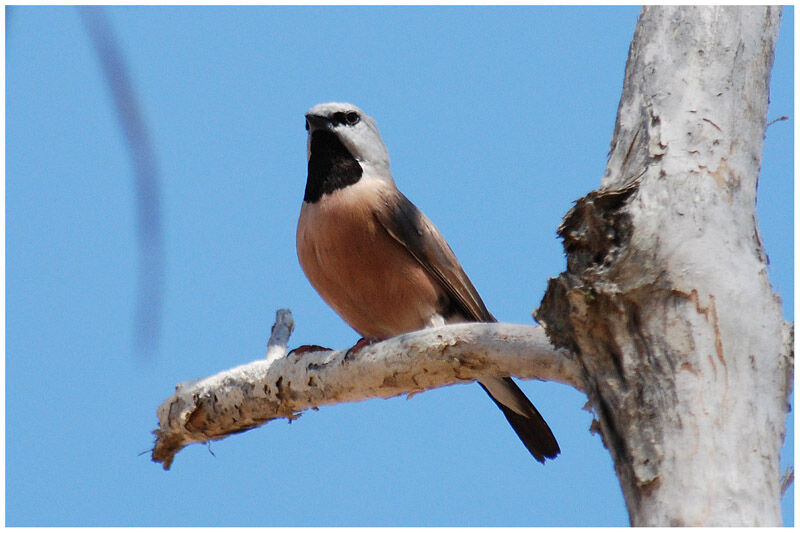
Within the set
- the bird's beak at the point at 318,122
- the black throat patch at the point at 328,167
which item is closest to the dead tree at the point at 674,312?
the black throat patch at the point at 328,167

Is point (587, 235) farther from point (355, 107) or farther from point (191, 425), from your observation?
point (355, 107)

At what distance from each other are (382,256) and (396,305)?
0.98ft

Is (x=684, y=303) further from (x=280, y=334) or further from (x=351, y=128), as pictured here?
(x=351, y=128)

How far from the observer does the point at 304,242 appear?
543 centimetres

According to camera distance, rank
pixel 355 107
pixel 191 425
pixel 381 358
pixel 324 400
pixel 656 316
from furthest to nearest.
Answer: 1. pixel 355 107
2. pixel 191 425
3. pixel 324 400
4. pixel 381 358
5. pixel 656 316

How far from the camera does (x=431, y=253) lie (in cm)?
538


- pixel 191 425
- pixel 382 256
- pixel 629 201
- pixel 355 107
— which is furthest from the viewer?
pixel 355 107

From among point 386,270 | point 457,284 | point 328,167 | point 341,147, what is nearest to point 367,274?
point 386,270

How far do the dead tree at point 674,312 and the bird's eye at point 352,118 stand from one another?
244 cm

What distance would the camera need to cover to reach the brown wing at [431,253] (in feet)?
17.5

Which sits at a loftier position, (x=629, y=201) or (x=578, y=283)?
(x=629, y=201)

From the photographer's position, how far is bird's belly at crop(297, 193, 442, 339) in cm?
524

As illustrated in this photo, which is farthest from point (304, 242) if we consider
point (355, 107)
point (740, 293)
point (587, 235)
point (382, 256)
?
point (740, 293)

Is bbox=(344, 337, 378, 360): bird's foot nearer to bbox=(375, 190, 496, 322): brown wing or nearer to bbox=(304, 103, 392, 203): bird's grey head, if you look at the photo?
bbox=(375, 190, 496, 322): brown wing
